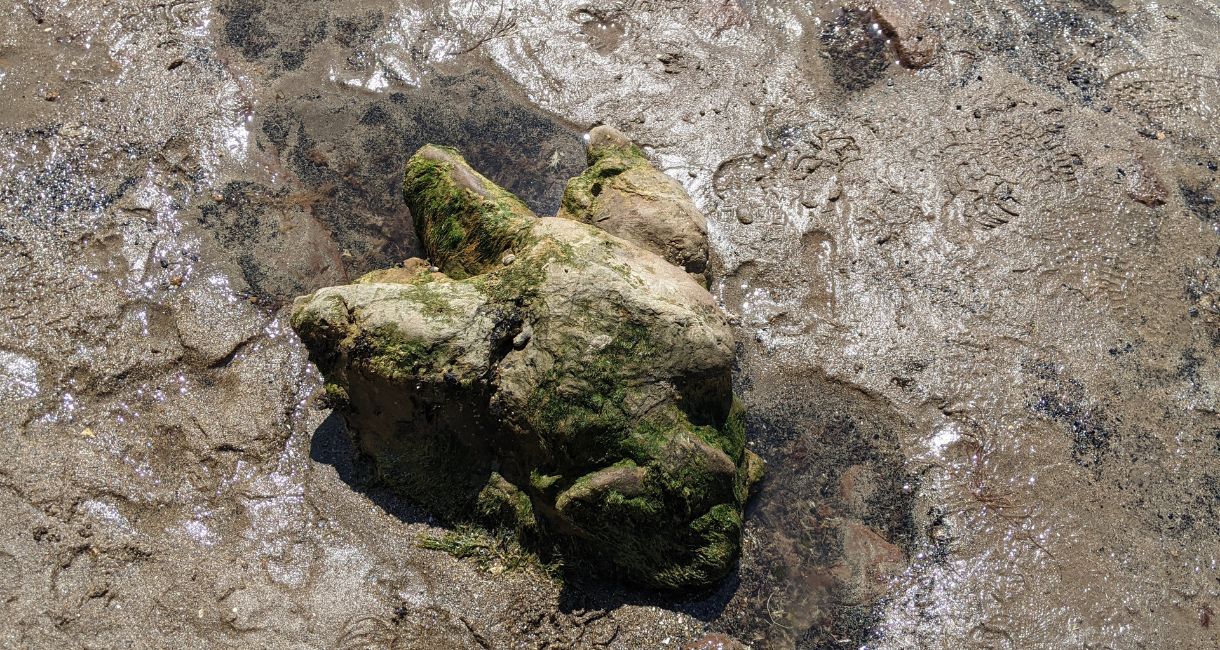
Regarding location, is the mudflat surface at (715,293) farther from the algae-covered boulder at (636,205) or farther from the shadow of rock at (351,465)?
the algae-covered boulder at (636,205)

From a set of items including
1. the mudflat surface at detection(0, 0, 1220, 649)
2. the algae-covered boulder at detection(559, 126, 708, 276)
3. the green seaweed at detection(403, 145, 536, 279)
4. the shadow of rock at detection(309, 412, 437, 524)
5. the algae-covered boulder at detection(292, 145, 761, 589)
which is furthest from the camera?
the algae-covered boulder at detection(559, 126, 708, 276)

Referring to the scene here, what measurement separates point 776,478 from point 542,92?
3.15m

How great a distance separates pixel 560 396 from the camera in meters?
4.01

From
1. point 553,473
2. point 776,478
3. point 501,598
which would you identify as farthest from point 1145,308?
point 501,598

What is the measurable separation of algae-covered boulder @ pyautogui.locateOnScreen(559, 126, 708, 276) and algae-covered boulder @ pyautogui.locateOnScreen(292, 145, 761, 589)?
31 cm

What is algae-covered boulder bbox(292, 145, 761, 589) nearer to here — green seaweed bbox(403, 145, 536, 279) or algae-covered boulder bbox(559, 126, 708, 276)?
green seaweed bbox(403, 145, 536, 279)

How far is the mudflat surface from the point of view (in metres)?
4.29

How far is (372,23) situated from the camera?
6.27 m

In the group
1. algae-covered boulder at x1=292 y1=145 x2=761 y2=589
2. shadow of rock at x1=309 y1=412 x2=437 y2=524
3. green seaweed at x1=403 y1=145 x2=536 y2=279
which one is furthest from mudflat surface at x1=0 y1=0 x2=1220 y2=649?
green seaweed at x1=403 y1=145 x2=536 y2=279

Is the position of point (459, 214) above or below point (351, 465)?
above

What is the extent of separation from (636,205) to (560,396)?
55.2 inches

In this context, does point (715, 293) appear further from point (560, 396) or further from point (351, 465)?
point (351, 465)

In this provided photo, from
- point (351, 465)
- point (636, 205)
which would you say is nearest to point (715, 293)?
point (636, 205)

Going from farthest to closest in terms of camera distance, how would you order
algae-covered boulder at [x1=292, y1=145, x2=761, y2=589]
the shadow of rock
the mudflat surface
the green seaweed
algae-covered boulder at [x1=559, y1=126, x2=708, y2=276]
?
algae-covered boulder at [x1=559, y1=126, x2=708, y2=276] → the green seaweed → the shadow of rock → the mudflat surface → algae-covered boulder at [x1=292, y1=145, x2=761, y2=589]
